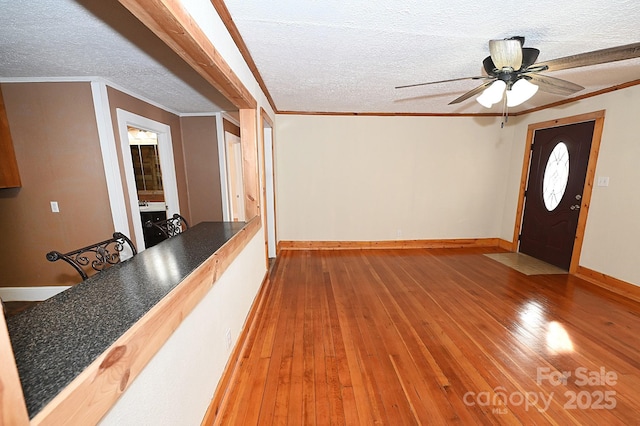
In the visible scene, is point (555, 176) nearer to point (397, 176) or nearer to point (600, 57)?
point (397, 176)

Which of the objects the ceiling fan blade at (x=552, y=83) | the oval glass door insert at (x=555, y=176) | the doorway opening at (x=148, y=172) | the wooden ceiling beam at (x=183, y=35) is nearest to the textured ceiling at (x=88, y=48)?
the wooden ceiling beam at (x=183, y=35)

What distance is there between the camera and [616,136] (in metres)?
3.03

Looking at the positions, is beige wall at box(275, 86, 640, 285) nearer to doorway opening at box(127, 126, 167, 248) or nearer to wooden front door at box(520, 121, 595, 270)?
wooden front door at box(520, 121, 595, 270)

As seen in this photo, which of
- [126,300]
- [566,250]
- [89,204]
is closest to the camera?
[126,300]

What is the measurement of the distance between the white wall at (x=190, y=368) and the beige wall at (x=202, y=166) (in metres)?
2.51

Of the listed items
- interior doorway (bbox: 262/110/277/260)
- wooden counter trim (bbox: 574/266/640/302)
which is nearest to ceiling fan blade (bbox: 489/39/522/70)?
interior doorway (bbox: 262/110/277/260)

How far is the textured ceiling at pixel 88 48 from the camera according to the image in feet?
4.91

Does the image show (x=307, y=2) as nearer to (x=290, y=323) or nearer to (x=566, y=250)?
(x=290, y=323)

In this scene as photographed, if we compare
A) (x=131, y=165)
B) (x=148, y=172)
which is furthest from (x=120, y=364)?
(x=148, y=172)

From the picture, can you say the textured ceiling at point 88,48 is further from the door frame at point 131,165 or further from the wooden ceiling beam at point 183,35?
the wooden ceiling beam at point 183,35

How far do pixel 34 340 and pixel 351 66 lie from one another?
2667 millimetres

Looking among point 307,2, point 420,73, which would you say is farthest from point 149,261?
point 420,73

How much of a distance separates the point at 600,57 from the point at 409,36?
1.12 m

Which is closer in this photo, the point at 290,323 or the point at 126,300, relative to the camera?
the point at 126,300
